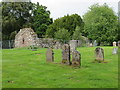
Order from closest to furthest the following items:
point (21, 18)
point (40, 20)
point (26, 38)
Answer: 1. point (26, 38)
2. point (21, 18)
3. point (40, 20)

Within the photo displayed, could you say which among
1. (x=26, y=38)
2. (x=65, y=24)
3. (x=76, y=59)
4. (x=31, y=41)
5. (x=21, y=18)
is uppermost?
(x=21, y=18)

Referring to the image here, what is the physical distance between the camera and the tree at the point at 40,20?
Result: 54.3m

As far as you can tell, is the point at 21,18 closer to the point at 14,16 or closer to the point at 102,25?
the point at 14,16

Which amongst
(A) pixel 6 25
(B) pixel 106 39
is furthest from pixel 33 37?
(B) pixel 106 39

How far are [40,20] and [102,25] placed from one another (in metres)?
16.8

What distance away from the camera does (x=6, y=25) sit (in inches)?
1783

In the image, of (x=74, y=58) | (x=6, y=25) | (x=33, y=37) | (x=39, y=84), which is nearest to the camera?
(x=39, y=84)

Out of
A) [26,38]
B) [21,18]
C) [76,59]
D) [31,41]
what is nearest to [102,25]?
[21,18]

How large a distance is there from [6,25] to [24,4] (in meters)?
7.12

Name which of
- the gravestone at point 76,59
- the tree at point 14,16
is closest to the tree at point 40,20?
the tree at point 14,16

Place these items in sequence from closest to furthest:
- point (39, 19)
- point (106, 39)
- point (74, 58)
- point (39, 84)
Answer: point (39, 84) → point (74, 58) → point (106, 39) → point (39, 19)

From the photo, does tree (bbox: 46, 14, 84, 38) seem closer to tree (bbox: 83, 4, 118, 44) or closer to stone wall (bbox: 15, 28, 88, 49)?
tree (bbox: 83, 4, 118, 44)

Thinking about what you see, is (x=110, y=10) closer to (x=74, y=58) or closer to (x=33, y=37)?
(x=33, y=37)

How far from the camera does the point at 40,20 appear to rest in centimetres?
5522
